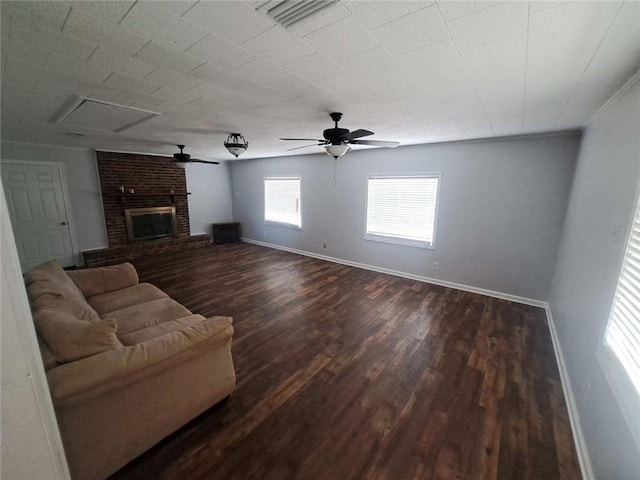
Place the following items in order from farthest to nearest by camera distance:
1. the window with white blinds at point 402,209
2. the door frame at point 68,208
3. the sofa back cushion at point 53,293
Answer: the door frame at point 68,208, the window with white blinds at point 402,209, the sofa back cushion at point 53,293

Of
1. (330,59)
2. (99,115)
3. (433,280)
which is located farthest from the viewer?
(433,280)

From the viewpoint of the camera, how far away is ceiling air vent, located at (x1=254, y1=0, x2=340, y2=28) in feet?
3.49

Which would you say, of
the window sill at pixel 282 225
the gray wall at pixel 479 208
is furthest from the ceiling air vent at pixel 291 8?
the window sill at pixel 282 225

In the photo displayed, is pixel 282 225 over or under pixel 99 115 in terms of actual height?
under

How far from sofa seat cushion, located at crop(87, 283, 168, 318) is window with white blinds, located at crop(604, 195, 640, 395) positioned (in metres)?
3.67

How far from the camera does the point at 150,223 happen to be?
620cm

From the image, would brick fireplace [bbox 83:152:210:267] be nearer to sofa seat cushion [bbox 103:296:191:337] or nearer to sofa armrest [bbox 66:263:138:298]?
sofa armrest [bbox 66:263:138:298]

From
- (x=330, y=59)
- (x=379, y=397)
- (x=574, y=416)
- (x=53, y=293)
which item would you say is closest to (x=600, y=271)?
(x=574, y=416)

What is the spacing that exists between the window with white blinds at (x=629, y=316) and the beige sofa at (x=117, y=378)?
229 cm

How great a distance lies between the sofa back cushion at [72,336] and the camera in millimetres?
1420

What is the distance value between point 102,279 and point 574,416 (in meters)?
4.56

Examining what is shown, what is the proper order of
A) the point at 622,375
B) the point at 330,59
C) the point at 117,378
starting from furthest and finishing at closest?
the point at 330,59 < the point at 117,378 < the point at 622,375

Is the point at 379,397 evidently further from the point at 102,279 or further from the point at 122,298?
the point at 102,279

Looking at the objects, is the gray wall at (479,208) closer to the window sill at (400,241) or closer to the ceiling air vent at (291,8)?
the window sill at (400,241)
